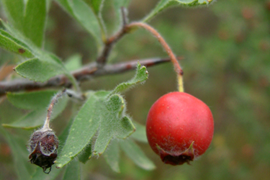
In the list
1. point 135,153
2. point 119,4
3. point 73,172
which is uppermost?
point 119,4

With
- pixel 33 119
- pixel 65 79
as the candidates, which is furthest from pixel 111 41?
pixel 33 119

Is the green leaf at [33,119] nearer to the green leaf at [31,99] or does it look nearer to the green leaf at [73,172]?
the green leaf at [31,99]

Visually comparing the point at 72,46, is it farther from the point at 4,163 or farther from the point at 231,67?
the point at 231,67

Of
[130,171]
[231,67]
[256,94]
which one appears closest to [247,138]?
[256,94]

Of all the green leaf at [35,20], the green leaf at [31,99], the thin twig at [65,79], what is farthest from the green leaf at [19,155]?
the green leaf at [35,20]

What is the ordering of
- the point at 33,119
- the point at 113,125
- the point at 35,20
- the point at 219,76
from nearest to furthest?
the point at 113,125 < the point at 33,119 < the point at 35,20 < the point at 219,76

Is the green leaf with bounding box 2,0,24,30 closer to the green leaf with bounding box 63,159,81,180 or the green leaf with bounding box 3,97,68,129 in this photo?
the green leaf with bounding box 3,97,68,129

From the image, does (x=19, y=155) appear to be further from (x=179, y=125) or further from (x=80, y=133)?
(x=179, y=125)
